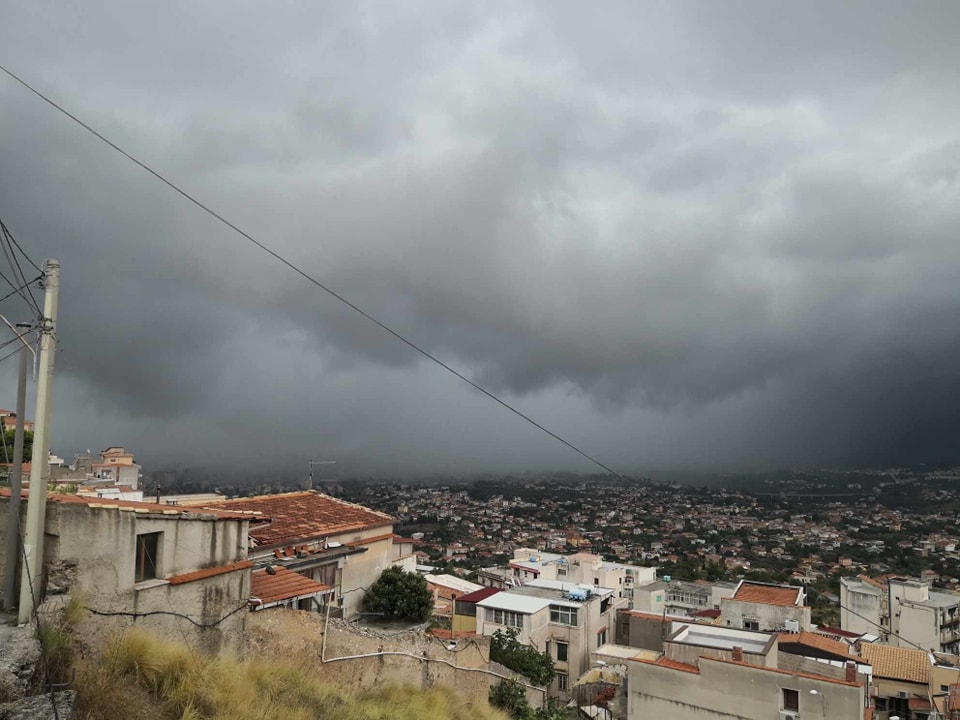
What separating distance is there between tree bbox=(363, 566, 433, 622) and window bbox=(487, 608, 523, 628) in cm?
1283

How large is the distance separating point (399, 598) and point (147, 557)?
7715mm

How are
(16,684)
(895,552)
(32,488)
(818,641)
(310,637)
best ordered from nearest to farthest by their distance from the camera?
A: (16,684) < (32,488) < (310,637) < (818,641) < (895,552)

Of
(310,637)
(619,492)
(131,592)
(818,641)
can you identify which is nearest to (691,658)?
(818,641)

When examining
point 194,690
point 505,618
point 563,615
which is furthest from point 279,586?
point 563,615

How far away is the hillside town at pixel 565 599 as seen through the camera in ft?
29.3

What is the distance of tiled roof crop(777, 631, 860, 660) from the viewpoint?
22891 millimetres

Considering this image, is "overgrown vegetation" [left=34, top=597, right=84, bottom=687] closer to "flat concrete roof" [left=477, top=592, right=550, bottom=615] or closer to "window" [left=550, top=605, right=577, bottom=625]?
"flat concrete roof" [left=477, top=592, right=550, bottom=615]

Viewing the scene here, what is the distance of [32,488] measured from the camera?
754cm

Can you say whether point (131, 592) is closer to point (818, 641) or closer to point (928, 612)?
point (818, 641)

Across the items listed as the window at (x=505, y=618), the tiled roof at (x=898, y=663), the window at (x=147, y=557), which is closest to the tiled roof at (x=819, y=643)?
the tiled roof at (x=898, y=663)

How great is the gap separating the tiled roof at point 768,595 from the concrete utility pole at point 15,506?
111 ft

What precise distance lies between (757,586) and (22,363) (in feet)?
133

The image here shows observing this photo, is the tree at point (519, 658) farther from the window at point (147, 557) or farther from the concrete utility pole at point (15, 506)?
the concrete utility pole at point (15, 506)

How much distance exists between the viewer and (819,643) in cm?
2420
